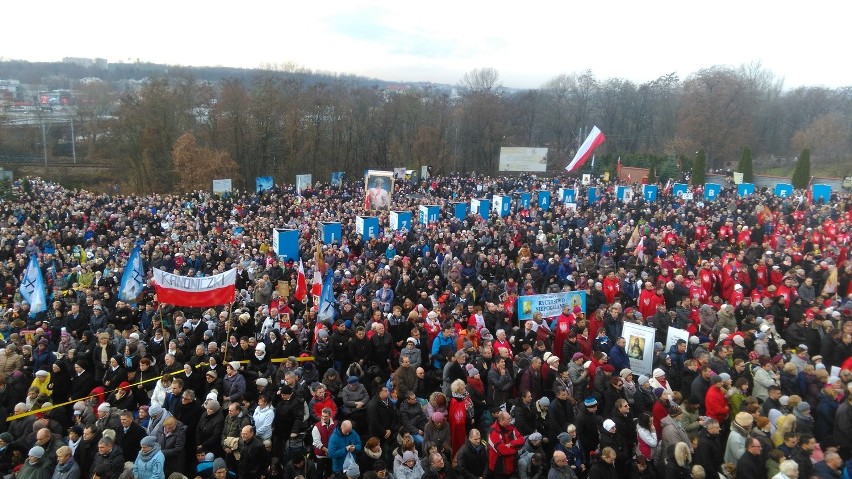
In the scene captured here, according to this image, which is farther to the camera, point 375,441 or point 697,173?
Result: point 697,173

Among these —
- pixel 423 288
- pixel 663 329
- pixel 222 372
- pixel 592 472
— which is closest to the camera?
Result: pixel 592 472

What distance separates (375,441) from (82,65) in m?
158

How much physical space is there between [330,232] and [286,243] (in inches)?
82.5

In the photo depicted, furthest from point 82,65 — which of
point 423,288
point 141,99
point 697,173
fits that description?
point 423,288

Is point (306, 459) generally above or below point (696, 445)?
below

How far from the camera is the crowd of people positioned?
20.0 ft

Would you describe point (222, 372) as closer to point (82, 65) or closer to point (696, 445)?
point (696, 445)

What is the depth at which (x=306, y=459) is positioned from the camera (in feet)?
20.5

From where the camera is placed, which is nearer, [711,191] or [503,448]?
[503,448]

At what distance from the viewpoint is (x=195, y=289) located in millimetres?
9609

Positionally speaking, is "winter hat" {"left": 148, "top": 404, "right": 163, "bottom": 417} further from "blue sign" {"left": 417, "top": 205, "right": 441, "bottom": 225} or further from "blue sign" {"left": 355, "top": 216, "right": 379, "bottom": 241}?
"blue sign" {"left": 417, "top": 205, "right": 441, "bottom": 225}

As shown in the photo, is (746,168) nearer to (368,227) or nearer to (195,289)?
(368,227)

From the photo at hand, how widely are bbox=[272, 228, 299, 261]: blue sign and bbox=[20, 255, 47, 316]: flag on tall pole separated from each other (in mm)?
6333

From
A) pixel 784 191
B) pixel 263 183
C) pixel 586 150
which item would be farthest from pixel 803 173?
pixel 263 183
